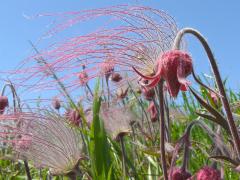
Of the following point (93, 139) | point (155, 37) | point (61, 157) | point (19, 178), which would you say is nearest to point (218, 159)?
point (155, 37)

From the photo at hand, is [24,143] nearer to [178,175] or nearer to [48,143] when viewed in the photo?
[48,143]

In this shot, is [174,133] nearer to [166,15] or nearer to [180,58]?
[166,15]

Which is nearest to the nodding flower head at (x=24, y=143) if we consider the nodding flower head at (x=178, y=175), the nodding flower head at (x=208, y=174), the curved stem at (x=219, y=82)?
the nodding flower head at (x=178, y=175)

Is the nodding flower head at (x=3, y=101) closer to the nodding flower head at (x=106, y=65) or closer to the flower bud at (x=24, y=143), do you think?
the flower bud at (x=24, y=143)

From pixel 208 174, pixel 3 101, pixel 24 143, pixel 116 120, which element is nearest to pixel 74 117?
pixel 116 120

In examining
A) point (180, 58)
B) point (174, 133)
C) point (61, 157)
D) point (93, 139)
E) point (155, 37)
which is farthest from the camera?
point (174, 133)

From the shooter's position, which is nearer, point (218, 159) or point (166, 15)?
point (218, 159)

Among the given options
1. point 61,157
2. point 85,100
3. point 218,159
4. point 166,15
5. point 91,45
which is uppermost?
point 85,100
